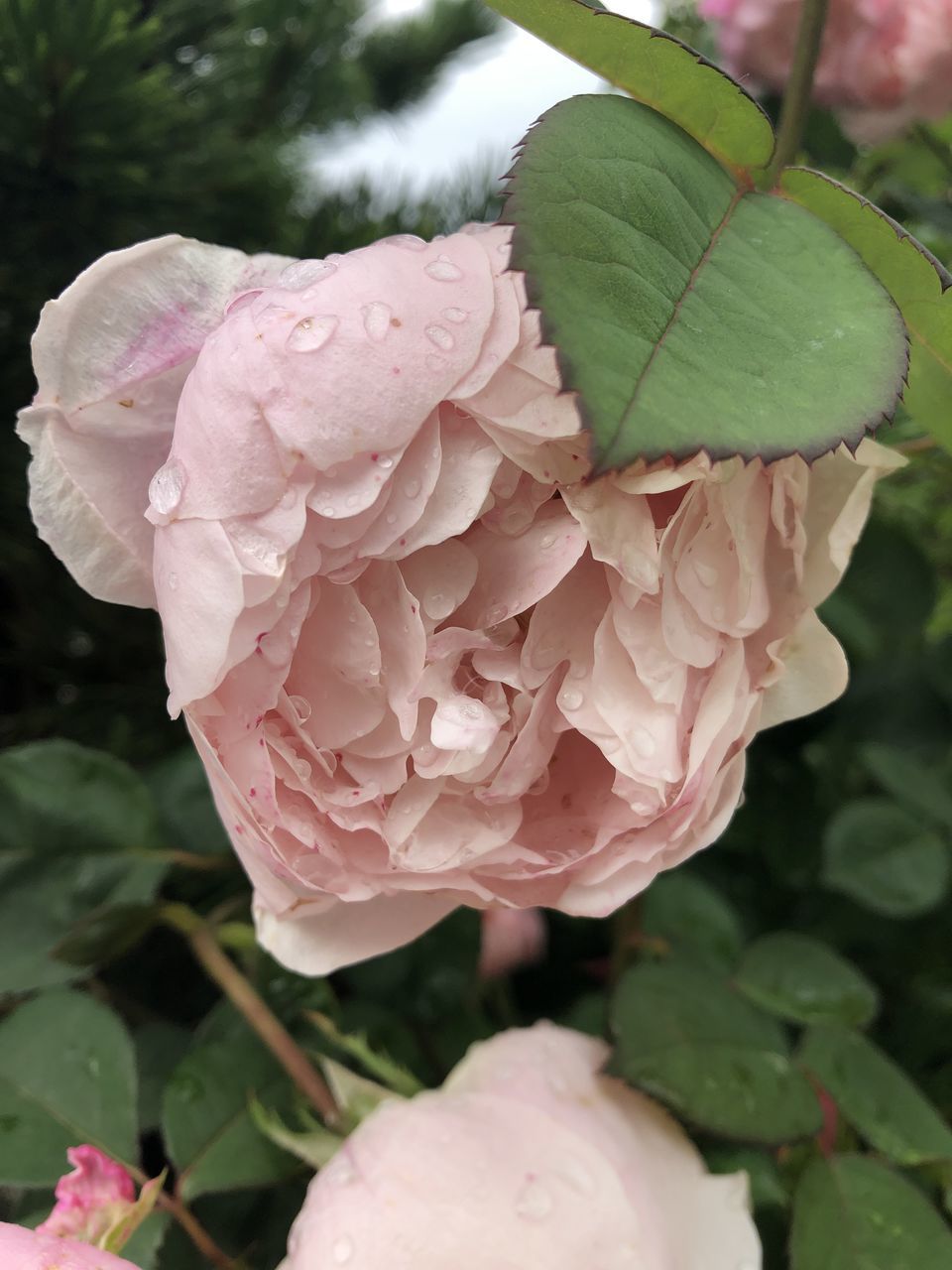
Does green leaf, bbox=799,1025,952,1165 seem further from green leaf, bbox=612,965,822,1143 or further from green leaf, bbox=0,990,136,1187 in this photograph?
green leaf, bbox=0,990,136,1187

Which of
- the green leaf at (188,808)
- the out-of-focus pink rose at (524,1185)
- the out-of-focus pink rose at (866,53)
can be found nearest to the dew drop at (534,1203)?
the out-of-focus pink rose at (524,1185)

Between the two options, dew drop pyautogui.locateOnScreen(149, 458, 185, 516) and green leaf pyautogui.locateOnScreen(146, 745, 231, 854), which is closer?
dew drop pyautogui.locateOnScreen(149, 458, 185, 516)

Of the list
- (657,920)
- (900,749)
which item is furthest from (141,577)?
(900,749)

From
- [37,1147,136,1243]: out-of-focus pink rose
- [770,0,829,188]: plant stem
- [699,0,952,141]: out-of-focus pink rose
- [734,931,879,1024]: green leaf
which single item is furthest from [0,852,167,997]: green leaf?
[699,0,952,141]: out-of-focus pink rose

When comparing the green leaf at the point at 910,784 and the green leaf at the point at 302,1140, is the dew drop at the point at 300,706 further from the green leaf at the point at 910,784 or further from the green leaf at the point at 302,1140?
the green leaf at the point at 910,784

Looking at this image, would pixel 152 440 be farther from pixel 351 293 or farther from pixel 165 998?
pixel 165 998
